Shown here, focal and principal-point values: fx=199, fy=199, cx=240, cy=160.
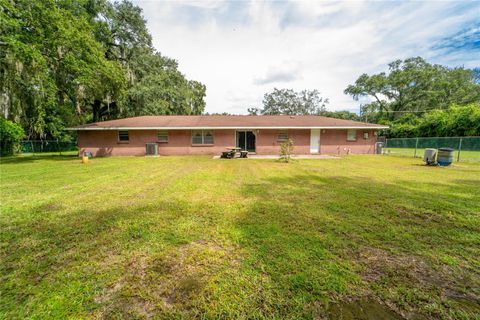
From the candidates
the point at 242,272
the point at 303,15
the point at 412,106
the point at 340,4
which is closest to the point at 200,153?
the point at 303,15

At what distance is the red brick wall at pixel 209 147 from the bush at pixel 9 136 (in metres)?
3.73

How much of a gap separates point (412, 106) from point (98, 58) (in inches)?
1738

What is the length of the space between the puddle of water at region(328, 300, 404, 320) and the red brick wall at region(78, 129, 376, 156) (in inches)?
573

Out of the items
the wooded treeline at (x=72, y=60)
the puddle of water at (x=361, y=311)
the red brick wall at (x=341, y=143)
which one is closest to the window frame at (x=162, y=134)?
the wooded treeline at (x=72, y=60)

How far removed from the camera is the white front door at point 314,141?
54.1 feet

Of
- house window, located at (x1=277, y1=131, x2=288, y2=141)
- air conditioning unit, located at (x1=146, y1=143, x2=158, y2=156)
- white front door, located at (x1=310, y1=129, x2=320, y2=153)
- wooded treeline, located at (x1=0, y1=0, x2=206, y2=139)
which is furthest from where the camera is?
white front door, located at (x1=310, y1=129, x2=320, y2=153)

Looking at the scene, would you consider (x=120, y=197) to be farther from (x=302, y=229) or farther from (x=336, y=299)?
(x=336, y=299)

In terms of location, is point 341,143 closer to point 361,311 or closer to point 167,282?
point 361,311

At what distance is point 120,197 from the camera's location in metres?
4.85

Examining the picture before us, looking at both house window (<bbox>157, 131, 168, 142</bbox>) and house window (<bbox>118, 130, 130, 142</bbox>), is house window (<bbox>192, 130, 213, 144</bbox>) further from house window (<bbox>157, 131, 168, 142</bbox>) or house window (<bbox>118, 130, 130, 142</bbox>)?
house window (<bbox>118, 130, 130, 142</bbox>)

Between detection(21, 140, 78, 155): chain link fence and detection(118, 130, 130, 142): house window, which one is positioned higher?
detection(118, 130, 130, 142): house window

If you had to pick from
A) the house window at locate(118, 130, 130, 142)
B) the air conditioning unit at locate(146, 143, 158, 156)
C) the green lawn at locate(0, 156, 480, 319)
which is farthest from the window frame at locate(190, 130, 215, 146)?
the green lawn at locate(0, 156, 480, 319)

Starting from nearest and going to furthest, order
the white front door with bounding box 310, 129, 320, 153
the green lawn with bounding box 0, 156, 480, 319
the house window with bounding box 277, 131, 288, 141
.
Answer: the green lawn with bounding box 0, 156, 480, 319 < the house window with bounding box 277, 131, 288, 141 < the white front door with bounding box 310, 129, 320, 153

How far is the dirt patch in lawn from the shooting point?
1744 millimetres
